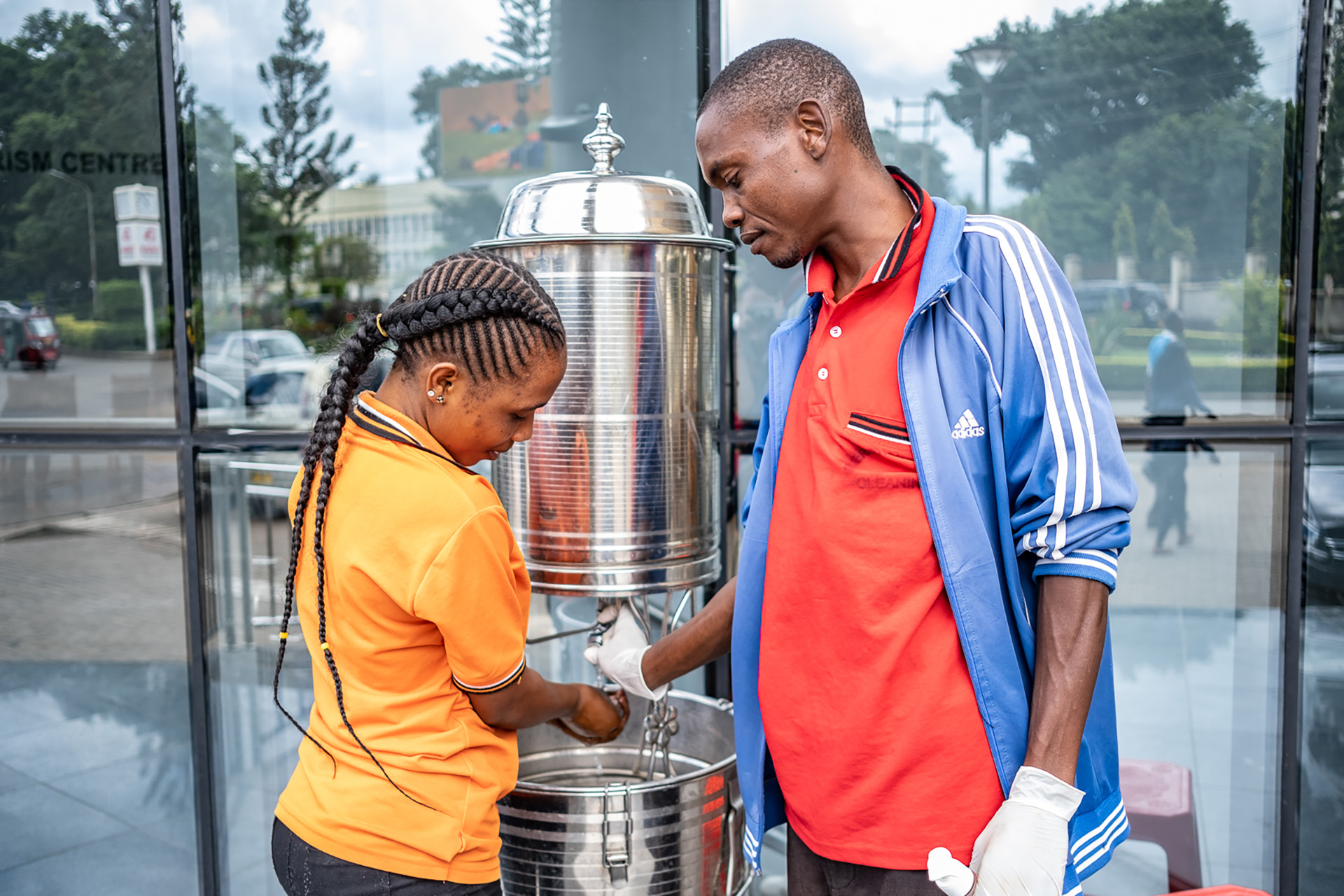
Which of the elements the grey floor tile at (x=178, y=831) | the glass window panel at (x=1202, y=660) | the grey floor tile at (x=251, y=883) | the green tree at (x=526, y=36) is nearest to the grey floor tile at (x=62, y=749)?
the grey floor tile at (x=178, y=831)

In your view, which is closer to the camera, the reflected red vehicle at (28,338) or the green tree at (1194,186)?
the green tree at (1194,186)

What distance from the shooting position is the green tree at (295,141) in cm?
301

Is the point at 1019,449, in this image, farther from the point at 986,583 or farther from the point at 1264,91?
the point at 1264,91

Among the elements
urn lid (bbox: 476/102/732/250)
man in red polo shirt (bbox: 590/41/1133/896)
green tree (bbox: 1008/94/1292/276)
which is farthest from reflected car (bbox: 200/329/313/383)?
green tree (bbox: 1008/94/1292/276)

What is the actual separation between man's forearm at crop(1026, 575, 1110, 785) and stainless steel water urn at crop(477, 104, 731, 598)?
0.81 m

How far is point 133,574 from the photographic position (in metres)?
3.08

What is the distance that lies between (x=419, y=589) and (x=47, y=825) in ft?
8.49

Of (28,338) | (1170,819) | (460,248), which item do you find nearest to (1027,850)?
(1170,819)

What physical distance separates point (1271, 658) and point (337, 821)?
2.36 m

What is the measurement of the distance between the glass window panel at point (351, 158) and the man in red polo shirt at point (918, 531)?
1498mm

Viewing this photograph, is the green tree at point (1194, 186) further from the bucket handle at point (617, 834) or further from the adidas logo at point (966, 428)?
the bucket handle at point (617, 834)

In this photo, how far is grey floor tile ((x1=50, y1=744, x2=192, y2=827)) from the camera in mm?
3125

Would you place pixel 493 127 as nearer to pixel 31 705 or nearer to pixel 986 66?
pixel 986 66

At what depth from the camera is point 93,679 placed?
315cm
